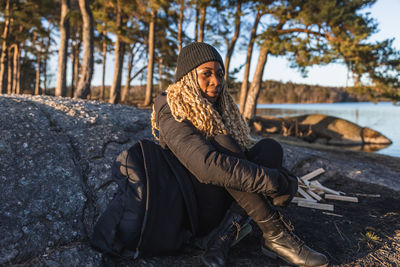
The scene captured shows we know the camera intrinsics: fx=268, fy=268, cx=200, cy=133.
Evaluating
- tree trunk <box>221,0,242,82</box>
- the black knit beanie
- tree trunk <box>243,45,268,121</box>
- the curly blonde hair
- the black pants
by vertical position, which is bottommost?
the black pants

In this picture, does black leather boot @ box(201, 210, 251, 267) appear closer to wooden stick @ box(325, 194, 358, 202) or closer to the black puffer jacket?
the black puffer jacket

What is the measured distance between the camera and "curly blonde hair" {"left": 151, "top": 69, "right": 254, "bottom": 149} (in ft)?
6.56

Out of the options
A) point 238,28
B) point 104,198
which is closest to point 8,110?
point 104,198

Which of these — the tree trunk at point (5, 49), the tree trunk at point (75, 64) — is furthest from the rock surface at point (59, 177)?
the tree trunk at point (75, 64)

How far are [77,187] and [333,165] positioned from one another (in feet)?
14.0

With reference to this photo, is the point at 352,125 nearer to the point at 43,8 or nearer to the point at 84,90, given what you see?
the point at 84,90

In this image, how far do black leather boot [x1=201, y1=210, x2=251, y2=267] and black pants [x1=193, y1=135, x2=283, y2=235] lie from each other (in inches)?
3.2

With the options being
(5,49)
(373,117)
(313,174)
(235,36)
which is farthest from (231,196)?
(373,117)

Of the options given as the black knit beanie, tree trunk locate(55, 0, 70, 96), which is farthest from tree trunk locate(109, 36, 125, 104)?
the black knit beanie

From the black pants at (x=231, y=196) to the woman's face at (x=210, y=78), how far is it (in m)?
0.47

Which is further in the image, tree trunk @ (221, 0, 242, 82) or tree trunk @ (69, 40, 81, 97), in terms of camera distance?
tree trunk @ (69, 40, 81, 97)

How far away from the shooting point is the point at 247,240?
235cm

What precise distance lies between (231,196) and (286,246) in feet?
1.71

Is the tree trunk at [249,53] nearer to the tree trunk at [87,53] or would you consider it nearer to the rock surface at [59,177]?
the tree trunk at [87,53]
